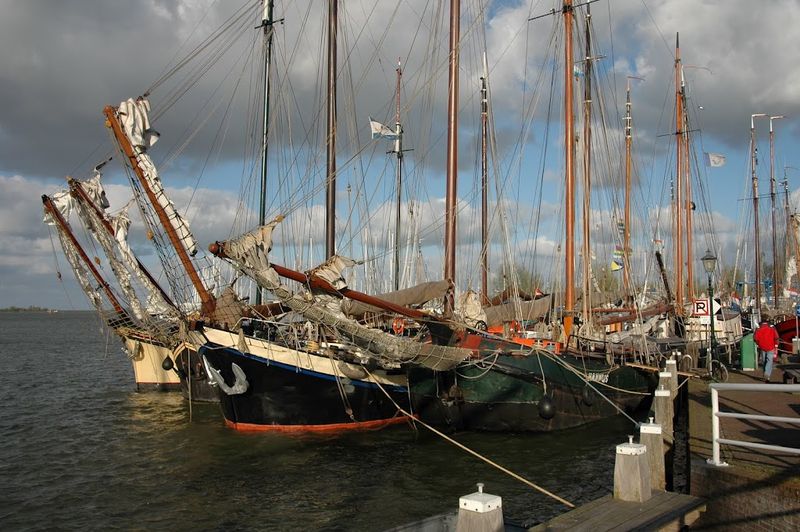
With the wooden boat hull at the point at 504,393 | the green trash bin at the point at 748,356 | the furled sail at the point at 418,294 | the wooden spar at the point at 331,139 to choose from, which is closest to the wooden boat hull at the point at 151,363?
the wooden spar at the point at 331,139

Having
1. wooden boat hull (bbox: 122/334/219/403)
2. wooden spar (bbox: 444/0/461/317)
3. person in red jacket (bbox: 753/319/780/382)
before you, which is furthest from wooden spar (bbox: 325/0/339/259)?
person in red jacket (bbox: 753/319/780/382)

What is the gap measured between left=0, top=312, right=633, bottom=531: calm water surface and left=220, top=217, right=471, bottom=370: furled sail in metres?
2.43

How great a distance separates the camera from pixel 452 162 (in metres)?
18.8

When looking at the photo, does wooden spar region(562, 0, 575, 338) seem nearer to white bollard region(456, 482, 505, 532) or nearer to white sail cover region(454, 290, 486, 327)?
white sail cover region(454, 290, 486, 327)

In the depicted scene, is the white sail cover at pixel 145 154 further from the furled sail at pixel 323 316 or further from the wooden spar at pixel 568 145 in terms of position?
the wooden spar at pixel 568 145

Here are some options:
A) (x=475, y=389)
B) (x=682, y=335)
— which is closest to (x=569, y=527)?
(x=475, y=389)

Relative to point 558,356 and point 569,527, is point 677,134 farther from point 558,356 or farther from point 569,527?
point 569,527

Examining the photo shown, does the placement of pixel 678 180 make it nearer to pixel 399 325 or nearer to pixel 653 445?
pixel 399 325

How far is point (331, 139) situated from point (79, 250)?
355 inches

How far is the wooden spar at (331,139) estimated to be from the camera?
2284cm

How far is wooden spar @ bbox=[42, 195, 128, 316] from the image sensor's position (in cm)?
1980

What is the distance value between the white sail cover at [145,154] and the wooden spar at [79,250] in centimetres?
456

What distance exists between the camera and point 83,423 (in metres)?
23.6

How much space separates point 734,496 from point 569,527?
252 centimetres
